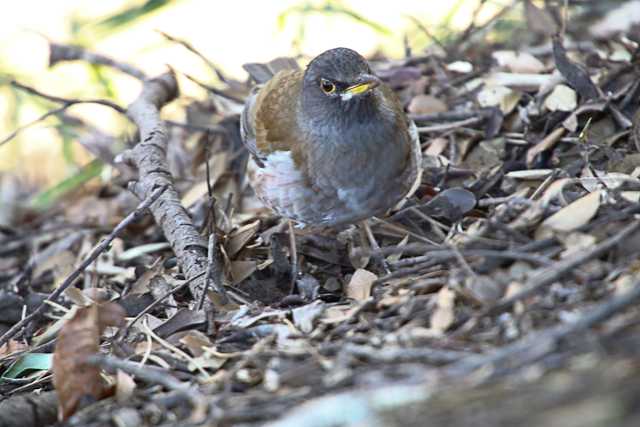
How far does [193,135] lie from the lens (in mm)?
5312

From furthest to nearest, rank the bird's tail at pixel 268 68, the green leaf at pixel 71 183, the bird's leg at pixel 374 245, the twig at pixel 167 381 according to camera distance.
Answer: the green leaf at pixel 71 183 < the bird's tail at pixel 268 68 < the bird's leg at pixel 374 245 < the twig at pixel 167 381

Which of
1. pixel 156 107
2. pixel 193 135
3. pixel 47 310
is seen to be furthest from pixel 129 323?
pixel 193 135

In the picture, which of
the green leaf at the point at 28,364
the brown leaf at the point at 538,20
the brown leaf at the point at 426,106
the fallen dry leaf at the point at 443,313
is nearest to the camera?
the fallen dry leaf at the point at 443,313

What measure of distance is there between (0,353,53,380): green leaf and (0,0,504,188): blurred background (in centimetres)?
233

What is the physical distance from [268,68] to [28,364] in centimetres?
208

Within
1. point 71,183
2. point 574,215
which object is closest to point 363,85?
point 574,215

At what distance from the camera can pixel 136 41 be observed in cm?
754

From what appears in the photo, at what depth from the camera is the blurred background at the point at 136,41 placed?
5977 mm

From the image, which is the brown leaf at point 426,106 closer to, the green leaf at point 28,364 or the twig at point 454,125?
the twig at point 454,125

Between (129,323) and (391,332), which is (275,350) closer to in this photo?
(391,332)

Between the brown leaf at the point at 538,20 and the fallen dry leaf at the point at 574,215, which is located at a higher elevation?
the fallen dry leaf at the point at 574,215

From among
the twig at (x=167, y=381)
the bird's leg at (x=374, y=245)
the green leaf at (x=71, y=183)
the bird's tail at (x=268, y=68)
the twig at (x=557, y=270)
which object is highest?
the twig at (x=557, y=270)

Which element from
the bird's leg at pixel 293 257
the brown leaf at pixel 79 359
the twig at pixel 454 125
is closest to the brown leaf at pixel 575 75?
the twig at pixel 454 125

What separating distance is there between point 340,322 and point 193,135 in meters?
2.69
